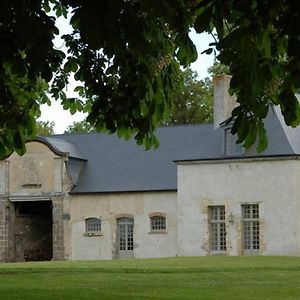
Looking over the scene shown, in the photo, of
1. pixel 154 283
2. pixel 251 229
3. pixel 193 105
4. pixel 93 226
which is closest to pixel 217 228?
pixel 251 229

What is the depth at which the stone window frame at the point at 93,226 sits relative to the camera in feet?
123

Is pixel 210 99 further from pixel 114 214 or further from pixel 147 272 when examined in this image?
pixel 147 272

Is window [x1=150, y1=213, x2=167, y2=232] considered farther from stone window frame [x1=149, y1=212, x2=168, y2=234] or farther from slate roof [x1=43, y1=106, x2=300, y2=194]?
slate roof [x1=43, y1=106, x2=300, y2=194]

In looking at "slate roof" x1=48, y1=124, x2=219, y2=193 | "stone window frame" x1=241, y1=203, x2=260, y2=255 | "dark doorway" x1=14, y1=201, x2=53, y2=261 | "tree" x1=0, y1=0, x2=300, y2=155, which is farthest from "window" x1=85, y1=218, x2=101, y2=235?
"tree" x1=0, y1=0, x2=300, y2=155

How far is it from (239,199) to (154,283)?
737 inches

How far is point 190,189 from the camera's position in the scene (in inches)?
1399

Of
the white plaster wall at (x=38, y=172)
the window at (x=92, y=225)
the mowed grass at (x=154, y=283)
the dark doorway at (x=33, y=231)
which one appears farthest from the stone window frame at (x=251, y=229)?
the mowed grass at (x=154, y=283)

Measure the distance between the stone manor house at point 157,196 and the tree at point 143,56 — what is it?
77.5 ft

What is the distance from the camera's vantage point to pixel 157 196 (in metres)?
36.8

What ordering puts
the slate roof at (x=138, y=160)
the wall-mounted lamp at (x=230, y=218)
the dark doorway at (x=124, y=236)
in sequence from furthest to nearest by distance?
the dark doorway at (x=124, y=236) < the slate roof at (x=138, y=160) < the wall-mounted lamp at (x=230, y=218)

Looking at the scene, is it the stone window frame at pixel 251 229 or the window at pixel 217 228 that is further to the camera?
the window at pixel 217 228

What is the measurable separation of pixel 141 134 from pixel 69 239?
2909 centimetres

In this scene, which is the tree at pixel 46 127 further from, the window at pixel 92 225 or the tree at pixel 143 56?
the tree at pixel 143 56

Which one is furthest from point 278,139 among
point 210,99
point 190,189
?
point 210,99
